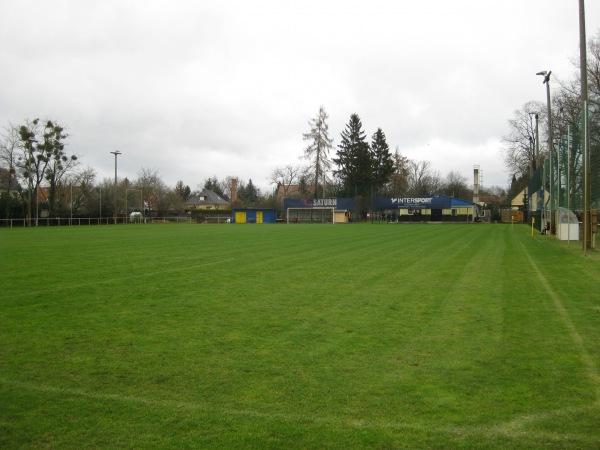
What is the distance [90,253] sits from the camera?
654 inches

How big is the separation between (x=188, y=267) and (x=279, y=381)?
888 centimetres

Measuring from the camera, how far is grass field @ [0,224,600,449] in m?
3.34

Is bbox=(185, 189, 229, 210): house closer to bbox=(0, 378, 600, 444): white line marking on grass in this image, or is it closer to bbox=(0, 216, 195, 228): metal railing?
bbox=(0, 216, 195, 228): metal railing

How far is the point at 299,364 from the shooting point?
4.70 m

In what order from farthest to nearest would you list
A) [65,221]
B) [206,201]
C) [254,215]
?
[206,201] < [254,215] < [65,221]

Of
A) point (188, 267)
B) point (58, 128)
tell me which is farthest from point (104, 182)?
point (188, 267)

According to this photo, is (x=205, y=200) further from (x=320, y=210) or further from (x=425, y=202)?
(x=425, y=202)

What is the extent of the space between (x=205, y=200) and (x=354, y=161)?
148 feet

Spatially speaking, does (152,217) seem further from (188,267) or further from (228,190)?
(188,267)

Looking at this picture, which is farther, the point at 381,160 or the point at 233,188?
the point at 233,188

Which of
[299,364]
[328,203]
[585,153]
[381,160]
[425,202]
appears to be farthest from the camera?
[381,160]

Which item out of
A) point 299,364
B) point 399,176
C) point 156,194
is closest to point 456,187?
point 399,176

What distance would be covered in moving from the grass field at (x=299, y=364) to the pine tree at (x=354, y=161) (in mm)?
66573

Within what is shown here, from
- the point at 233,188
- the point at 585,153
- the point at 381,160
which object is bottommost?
the point at 585,153
